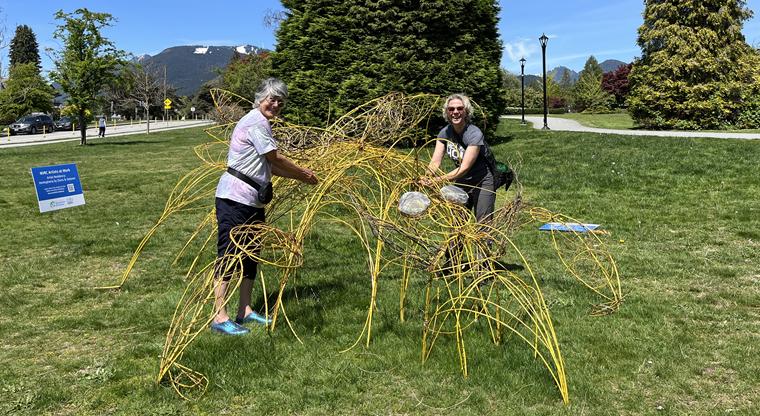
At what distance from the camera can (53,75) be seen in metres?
23.2

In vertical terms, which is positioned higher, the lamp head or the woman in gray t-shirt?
the lamp head

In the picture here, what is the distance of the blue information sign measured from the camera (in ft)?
26.1

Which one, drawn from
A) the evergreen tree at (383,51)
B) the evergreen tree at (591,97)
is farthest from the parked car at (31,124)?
the evergreen tree at (591,97)

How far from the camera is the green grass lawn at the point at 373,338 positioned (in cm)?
310

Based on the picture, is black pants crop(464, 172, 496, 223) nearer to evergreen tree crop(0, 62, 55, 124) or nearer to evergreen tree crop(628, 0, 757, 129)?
evergreen tree crop(628, 0, 757, 129)

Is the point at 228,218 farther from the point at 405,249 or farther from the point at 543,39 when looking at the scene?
the point at 543,39

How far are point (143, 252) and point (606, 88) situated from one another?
66323 mm

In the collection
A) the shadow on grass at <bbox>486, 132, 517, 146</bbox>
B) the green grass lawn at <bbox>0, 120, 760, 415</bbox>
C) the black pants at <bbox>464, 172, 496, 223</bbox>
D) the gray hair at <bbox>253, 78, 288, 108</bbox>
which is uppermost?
the gray hair at <bbox>253, 78, 288, 108</bbox>

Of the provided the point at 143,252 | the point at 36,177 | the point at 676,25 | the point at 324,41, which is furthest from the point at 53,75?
the point at 676,25

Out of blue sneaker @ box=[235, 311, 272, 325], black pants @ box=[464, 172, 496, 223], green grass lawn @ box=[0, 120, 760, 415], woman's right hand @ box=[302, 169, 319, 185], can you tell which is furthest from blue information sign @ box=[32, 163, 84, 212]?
black pants @ box=[464, 172, 496, 223]

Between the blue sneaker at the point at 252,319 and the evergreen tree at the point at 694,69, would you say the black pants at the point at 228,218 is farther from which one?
the evergreen tree at the point at 694,69

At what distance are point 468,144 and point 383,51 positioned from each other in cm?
1155

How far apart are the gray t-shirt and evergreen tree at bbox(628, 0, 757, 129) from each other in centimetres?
2155

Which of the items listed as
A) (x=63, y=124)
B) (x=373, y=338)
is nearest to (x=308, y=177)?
(x=373, y=338)
